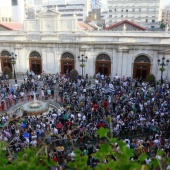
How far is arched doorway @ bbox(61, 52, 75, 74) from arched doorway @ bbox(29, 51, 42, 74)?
3.29 meters

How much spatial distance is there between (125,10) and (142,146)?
2628 inches

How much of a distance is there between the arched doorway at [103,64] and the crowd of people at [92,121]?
548 centimetres

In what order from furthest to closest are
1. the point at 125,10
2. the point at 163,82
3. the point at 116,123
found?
the point at 125,10 → the point at 163,82 → the point at 116,123

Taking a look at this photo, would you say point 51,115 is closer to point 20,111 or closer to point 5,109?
point 20,111

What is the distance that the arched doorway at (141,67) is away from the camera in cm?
2845

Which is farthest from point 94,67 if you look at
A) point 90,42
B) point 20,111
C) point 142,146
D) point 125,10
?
point 125,10

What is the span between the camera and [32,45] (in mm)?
31094

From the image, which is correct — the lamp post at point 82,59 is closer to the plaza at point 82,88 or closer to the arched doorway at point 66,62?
the plaza at point 82,88

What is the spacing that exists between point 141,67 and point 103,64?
15.7 ft

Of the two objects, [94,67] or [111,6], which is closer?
[94,67]

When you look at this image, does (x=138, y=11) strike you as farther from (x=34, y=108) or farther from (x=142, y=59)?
(x=34, y=108)

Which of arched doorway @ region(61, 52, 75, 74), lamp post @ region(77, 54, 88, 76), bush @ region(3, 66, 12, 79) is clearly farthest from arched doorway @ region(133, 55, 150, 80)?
bush @ region(3, 66, 12, 79)

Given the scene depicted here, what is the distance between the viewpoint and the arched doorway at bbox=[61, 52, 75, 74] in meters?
30.7

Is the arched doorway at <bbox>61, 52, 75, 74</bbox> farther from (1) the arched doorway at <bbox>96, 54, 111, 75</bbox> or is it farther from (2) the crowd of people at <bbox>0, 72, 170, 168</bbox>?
(2) the crowd of people at <bbox>0, 72, 170, 168</bbox>
